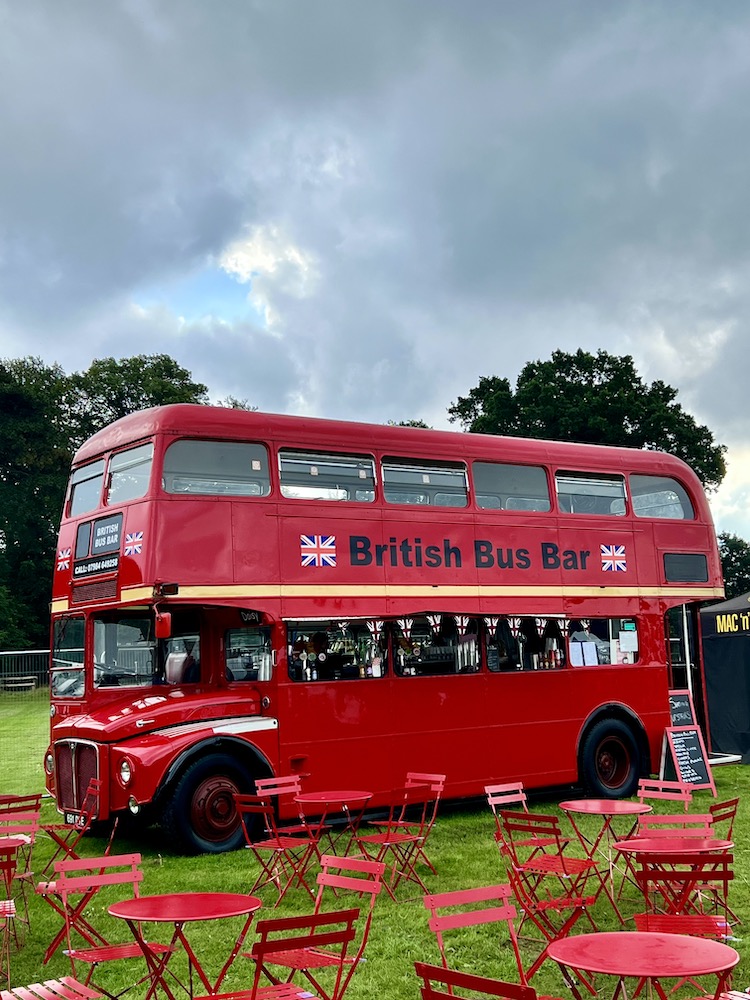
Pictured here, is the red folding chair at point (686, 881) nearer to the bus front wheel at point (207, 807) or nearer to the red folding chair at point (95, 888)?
the red folding chair at point (95, 888)

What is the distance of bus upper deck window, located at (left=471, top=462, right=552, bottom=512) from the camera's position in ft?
40.8

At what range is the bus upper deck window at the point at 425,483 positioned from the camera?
1175 cm

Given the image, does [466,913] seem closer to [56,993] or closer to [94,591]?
[56,993]

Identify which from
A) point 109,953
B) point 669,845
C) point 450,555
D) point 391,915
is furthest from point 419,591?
point 109,953

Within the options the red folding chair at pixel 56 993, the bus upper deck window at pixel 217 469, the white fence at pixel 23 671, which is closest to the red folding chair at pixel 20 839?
the red folding chair at pixel 56 993

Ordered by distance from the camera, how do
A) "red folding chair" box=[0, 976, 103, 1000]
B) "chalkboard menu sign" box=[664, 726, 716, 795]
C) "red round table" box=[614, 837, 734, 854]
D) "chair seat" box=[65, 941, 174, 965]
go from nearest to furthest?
"red folding chair" box=[0, 976, 103, 1000] < "chair seat" box=[65, 941, 174, 965] < "red round table" box=[614, 837, 734, 854] < "chalkboard menu sign" box=[664, 726, 716, 795]

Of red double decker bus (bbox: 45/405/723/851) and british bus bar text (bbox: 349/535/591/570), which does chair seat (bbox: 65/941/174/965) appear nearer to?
red double decker bus (bbox: 45/405/723/851)

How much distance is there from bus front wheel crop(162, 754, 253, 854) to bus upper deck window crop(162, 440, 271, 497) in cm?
255

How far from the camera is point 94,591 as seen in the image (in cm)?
1092

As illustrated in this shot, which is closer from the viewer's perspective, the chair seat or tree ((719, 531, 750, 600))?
the chair seat

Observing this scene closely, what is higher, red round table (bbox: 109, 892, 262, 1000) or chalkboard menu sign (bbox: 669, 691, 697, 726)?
chalkboard menu sign (bbox: 669, 691, 697, 726)

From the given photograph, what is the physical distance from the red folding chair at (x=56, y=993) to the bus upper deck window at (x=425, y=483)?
7060mm

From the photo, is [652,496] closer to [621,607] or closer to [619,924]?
[621,607]

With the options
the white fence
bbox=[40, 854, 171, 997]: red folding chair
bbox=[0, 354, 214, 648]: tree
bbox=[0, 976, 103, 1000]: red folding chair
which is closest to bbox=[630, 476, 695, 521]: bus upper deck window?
bbox=[40, 854, 171, 997]: red folding chair
